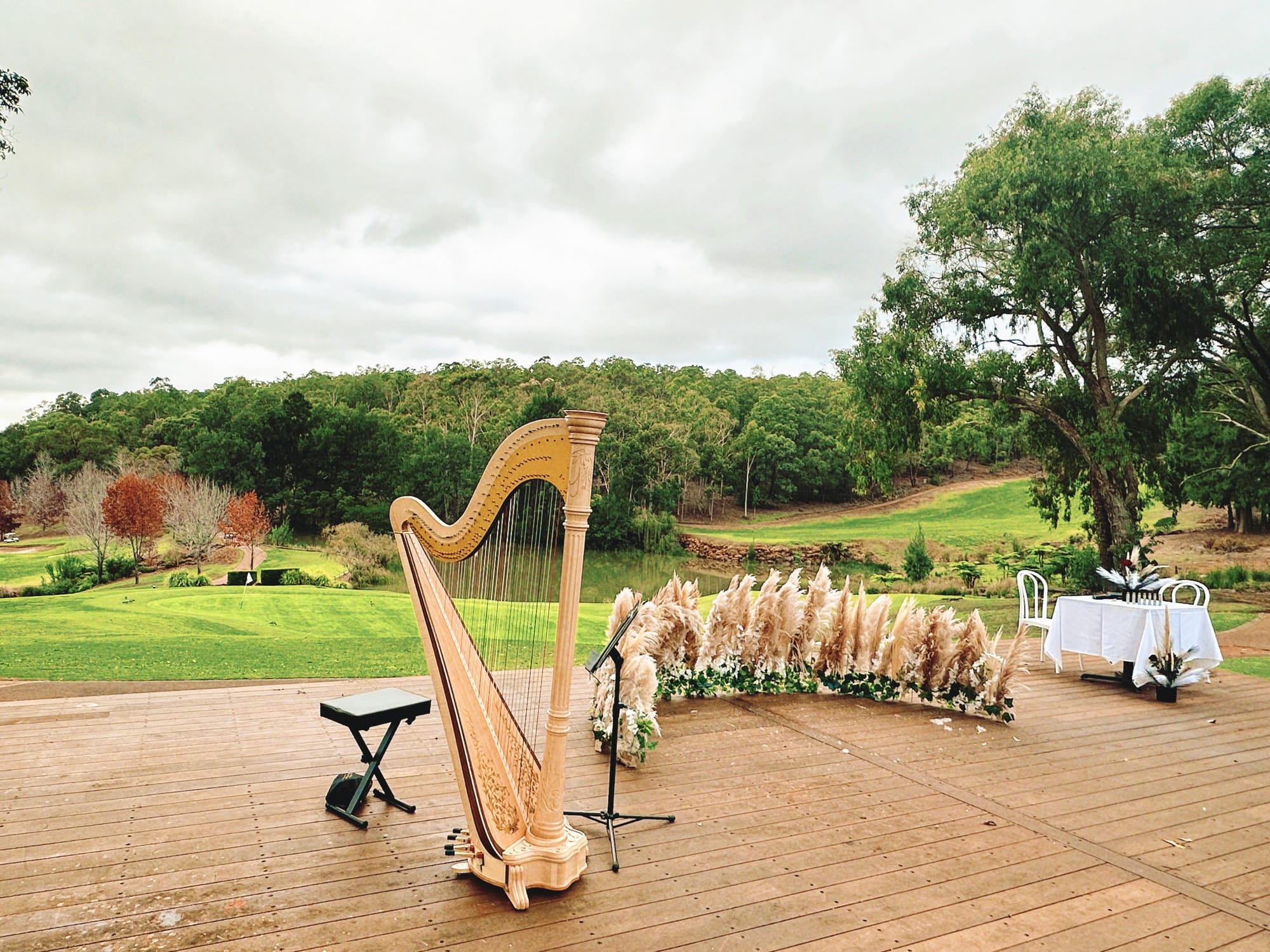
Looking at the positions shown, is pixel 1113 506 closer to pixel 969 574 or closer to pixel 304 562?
pixel 969 574

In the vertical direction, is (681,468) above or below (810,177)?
below

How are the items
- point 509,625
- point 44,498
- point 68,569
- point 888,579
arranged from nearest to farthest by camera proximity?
point 509,625 → point 888,579 → point 68,569 → point 44,498

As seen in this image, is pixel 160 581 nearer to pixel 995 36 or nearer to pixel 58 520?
pixel 58 520

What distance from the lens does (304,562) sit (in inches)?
970

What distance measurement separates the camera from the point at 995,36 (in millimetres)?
11891

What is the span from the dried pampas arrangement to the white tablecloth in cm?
160

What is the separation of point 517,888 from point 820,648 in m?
3.93

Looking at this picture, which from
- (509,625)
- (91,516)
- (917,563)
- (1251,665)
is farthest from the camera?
(91,516)

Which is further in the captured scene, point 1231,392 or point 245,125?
point 245,125

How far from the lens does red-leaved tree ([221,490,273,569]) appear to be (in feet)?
70.1

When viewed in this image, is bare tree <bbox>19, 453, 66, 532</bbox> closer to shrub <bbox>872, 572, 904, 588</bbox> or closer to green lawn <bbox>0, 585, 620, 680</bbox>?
green lawn <bbox>0, 585, 620, 680</bbox>

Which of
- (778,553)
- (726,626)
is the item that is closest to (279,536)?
(778,553)

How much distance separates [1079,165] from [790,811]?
1106cm

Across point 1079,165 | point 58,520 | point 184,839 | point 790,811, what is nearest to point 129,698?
point 184,839
